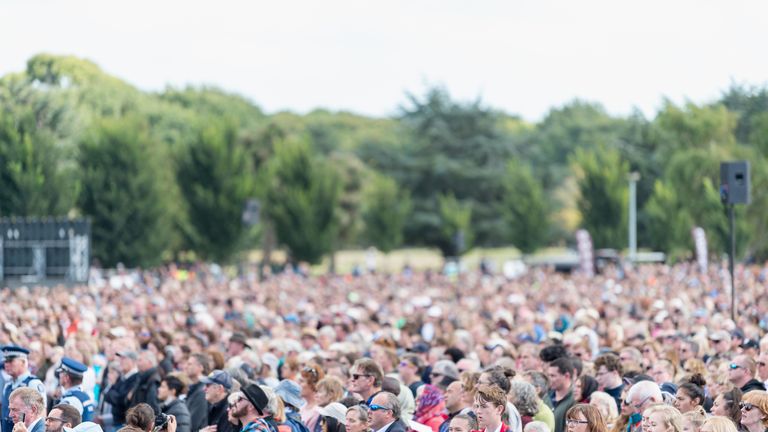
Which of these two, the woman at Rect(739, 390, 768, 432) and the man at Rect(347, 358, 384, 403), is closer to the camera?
the woman at Rect(739, 390, 768, 432)

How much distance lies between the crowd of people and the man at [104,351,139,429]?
0.05ft

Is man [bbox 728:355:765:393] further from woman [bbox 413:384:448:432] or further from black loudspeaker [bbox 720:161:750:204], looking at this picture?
black loudspeaker [bbox 720:161:750:204]

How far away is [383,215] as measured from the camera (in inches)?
2581

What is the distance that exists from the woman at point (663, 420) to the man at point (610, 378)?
2762 mm

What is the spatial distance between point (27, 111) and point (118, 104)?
2328 centimetres

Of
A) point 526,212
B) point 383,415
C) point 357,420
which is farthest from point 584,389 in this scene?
point 526,212

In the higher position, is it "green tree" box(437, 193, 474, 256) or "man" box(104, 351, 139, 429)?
"green tree" box(437, 193, 474, 256)

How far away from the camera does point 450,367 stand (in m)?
11.3

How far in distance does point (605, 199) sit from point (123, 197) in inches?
1007

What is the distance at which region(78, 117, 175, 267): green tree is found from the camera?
2018 inches

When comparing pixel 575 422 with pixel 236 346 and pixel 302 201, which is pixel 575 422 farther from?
pixel 302 201

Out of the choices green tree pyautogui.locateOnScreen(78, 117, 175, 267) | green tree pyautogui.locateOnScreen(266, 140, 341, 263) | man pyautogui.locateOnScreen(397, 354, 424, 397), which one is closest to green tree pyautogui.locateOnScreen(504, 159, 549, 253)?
green tree pyautogui.locateOnScreen(266, 140, 341, 263)

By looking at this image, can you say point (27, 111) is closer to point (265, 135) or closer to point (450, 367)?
point (265, 135)

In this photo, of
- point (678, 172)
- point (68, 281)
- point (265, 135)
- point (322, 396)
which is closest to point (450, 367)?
point (322, 396)
